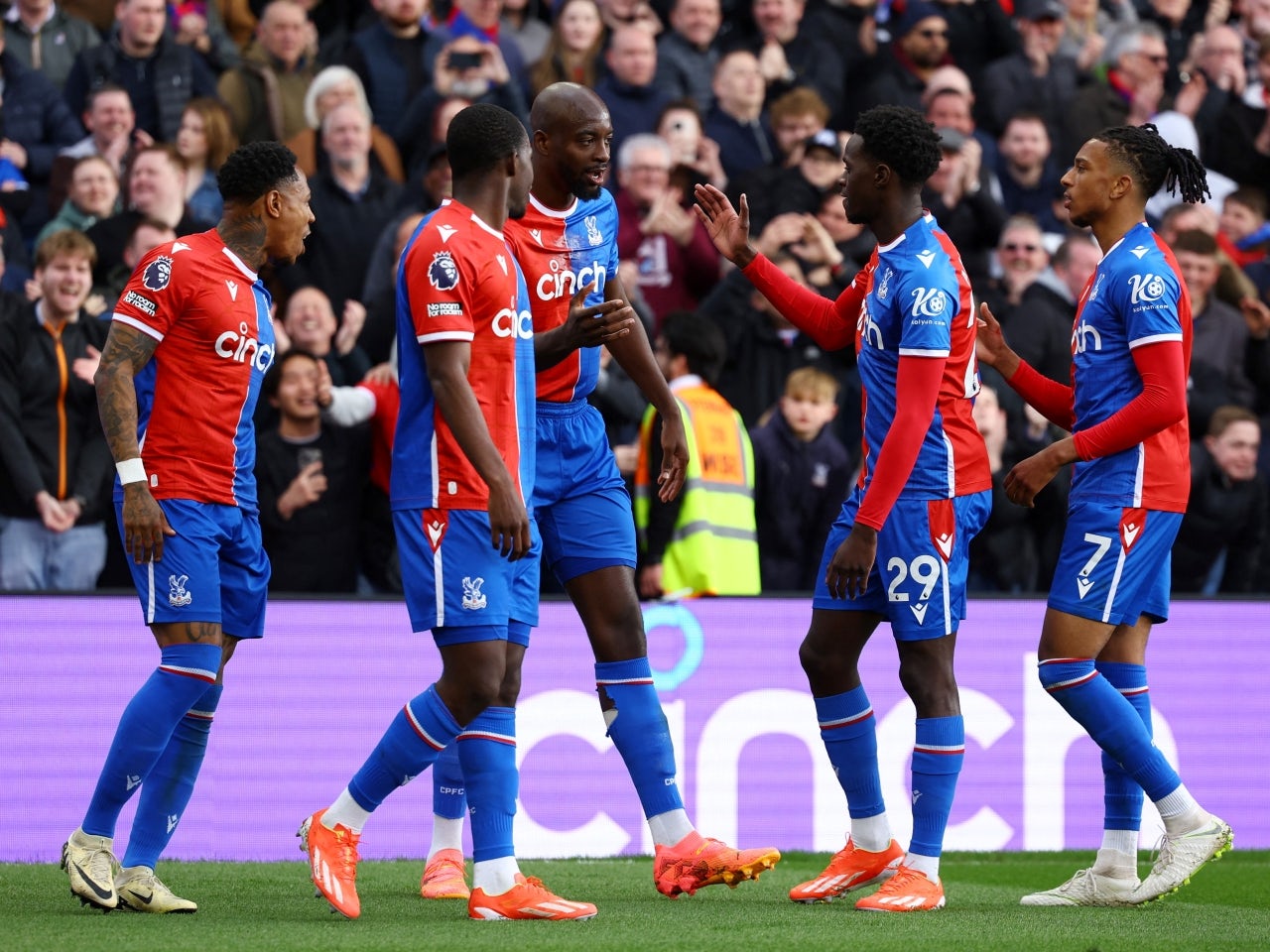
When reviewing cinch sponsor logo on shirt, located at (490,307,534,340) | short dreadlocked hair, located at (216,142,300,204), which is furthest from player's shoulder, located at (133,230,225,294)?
cinch sponsor logo on shirt, located at (490,307,534,340)

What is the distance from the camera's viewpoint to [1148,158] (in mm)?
6547

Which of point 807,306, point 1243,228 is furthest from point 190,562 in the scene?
point 1243,228

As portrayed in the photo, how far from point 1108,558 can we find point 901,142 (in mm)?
1564

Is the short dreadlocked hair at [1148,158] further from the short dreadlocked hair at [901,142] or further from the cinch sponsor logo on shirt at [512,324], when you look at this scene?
the cinch sponsor logo on shirt at [512,324]

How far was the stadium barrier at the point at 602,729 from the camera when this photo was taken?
8.35 metres

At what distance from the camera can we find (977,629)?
9102mm

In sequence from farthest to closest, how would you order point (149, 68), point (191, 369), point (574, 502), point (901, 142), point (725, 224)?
point (149, 68) → point (725, 224) → point (574, 502) → point (901, 142) → point (191, 369)

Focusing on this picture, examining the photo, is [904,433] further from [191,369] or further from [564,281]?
[191,369]

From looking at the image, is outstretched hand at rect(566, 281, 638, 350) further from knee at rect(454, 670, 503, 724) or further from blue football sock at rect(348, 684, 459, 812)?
blue football sock at rect(348, 684, 459, 812)

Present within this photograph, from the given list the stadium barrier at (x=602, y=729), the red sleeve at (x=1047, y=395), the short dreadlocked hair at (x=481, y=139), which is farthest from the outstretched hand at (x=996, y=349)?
the stadium barrier at (x=602, y=729)

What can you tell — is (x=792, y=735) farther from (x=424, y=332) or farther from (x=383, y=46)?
(x=383, y=46)

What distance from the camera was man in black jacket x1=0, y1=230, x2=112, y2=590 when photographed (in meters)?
9.28

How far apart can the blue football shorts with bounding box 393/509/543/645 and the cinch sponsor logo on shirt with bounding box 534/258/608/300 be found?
99 centimetres

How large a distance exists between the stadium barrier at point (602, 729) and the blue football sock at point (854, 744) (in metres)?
2.37
